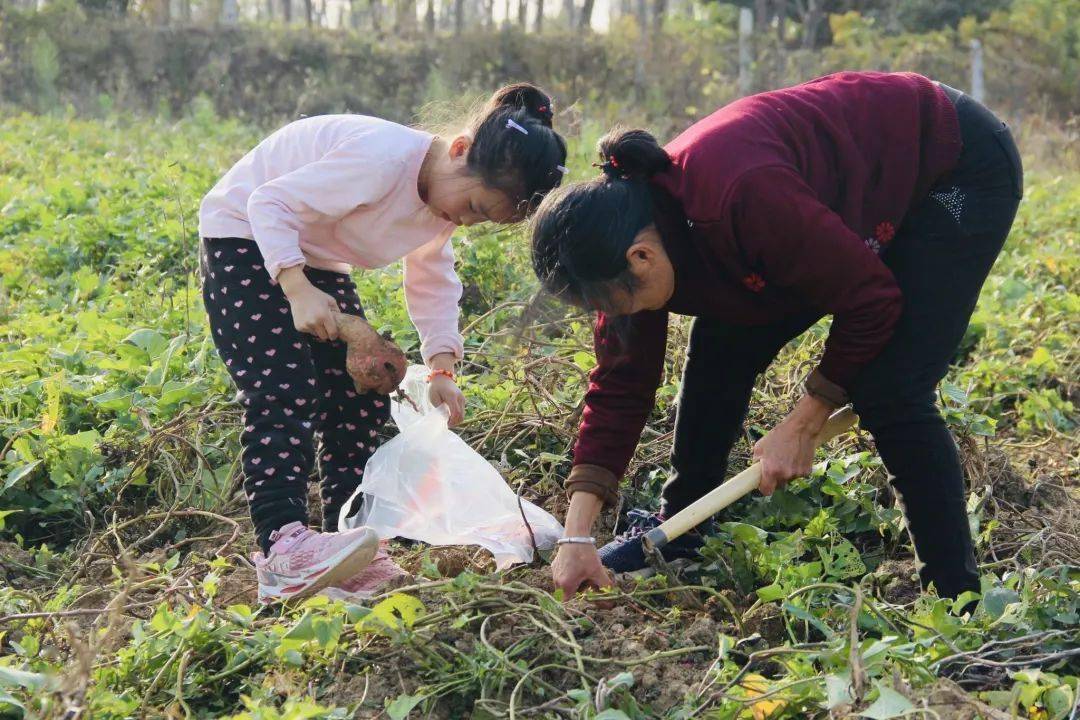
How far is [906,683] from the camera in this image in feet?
5.49

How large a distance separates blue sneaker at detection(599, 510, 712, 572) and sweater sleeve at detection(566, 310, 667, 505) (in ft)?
0.71

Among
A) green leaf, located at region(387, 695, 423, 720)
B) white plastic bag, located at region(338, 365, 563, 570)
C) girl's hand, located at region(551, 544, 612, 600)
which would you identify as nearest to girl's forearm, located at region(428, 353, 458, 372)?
white plastic bag, located at region(338, 365, 563, 570)

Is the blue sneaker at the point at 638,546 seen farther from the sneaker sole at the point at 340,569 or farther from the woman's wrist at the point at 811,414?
the sneaker sole at the point at 340,569

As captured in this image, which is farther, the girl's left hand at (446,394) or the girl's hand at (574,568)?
the girl's left hand at (446,394)

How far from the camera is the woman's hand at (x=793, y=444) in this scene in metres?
2.14

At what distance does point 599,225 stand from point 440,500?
813 mm

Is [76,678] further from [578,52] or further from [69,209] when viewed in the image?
[578,52]

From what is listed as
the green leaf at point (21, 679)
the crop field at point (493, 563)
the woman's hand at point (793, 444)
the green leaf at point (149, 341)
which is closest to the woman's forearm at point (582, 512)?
the crop field at point (493, 563)

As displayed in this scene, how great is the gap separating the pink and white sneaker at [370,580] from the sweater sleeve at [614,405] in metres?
0.38

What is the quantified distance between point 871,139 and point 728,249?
37cm

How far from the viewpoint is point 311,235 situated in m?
2.46

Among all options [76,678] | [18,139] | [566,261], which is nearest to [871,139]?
[566,261]

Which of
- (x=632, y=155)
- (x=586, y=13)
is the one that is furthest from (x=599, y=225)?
(x=586, y=13)

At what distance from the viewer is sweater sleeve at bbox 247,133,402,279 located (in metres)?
2.24
